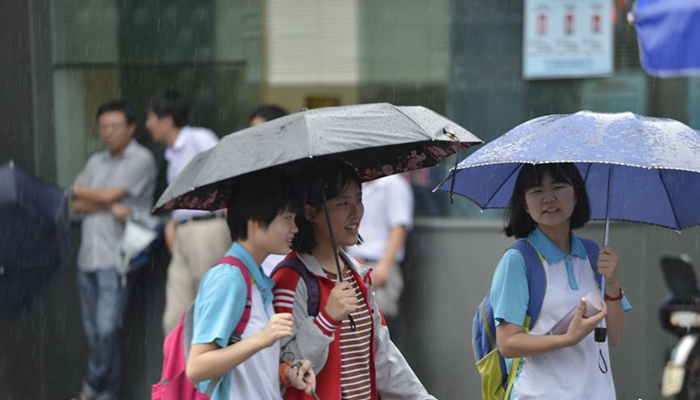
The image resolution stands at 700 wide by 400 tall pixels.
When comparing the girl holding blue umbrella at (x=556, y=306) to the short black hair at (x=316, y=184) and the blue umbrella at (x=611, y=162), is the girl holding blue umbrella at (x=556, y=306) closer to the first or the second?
the blue umbrella at (x=611, y=162)

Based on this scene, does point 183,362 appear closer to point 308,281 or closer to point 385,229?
point 308,281

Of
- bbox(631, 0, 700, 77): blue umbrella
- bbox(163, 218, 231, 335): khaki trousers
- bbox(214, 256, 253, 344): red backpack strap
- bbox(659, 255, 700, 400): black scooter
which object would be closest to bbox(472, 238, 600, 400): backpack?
bbox(214, 256, 253, 344): red backpack strap

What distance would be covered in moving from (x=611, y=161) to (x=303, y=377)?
1.26 metres

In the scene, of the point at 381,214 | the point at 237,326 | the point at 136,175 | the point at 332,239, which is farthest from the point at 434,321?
the point at 237,326

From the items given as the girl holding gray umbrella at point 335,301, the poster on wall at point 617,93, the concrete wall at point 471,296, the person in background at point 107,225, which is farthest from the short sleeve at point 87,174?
the girl holding gray umbrella at point 335,301

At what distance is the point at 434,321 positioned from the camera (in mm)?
9445

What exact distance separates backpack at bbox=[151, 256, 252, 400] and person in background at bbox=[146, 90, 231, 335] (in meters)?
4.33

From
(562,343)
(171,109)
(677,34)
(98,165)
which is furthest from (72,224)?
(562,343)

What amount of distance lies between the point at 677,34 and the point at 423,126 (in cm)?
401

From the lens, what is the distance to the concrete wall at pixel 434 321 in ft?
29.8

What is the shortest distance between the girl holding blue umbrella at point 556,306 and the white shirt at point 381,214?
3.86 m

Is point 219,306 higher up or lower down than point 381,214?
higher up

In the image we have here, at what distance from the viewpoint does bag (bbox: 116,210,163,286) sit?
952cm

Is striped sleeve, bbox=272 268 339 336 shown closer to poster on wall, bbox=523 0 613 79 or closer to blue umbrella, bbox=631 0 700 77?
blue umbrella, bbox=631 0 700 77
